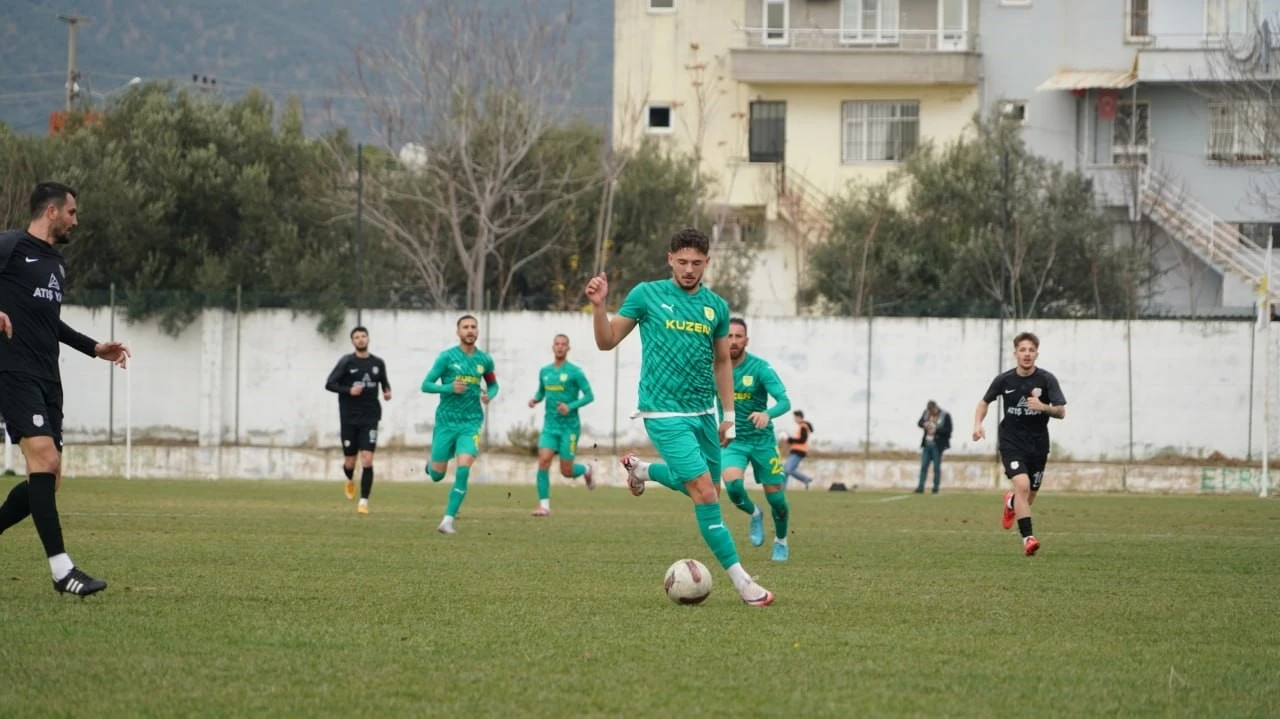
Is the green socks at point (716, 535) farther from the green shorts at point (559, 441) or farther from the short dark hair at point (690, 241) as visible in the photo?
the green shorts at point (559, 441)

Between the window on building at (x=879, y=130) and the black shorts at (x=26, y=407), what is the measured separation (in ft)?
144

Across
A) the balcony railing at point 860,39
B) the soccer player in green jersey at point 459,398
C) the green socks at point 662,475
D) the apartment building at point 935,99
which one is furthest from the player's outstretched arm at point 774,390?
the balcony railing at point 860,39

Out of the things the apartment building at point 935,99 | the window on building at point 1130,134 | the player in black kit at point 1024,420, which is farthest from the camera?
the window on building at point 1130,134

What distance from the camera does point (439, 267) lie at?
46.3m

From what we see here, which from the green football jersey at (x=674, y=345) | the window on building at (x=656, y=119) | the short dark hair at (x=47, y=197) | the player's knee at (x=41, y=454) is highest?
the window on building at (x=656, y=119)

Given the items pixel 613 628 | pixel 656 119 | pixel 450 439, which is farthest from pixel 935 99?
pixel 613 628

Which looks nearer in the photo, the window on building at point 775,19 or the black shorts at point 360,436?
the black shorts at point 360,436

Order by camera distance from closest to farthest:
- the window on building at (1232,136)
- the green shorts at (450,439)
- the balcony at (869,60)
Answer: the green shorts at (450,439) → the window on building at (1232,136) → the balcony at (869,60)

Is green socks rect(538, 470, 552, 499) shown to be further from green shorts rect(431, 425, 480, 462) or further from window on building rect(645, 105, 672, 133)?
window on building rect(645, 105, 672, 133)

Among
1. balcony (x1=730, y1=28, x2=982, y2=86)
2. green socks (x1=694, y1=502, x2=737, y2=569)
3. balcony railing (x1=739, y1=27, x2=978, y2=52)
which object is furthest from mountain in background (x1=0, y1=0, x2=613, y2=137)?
green socks (x1=694, y1=502, x2=737, y2=569)

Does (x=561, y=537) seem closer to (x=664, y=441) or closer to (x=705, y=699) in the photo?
(x=664, y=441)

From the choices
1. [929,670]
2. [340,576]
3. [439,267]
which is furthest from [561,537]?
[439,267]

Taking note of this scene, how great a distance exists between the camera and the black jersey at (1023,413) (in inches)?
612

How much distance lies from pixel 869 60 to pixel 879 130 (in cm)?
245
